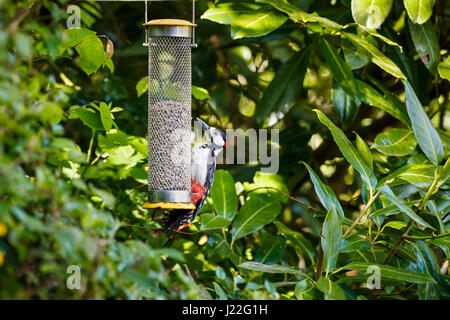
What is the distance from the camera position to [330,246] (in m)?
1.96

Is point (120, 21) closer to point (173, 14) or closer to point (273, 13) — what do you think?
point (173, 14)

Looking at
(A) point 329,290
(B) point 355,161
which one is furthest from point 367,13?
(A) point 329,290

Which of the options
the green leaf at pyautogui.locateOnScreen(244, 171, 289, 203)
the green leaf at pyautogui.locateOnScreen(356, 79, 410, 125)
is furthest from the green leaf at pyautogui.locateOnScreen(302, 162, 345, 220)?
the green leaf at pyautogui.locateOnScreen(244, 171, 289, 203)

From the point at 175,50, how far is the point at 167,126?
0.29m

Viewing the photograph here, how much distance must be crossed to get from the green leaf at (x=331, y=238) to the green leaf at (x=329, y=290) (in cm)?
7

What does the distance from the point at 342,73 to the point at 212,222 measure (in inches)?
31.3

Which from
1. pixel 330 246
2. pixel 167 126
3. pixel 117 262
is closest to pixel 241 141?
pixel 167 126

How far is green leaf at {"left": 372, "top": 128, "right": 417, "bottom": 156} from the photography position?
2576 millimetres

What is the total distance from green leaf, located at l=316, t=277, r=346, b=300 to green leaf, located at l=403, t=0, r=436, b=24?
3.56ft

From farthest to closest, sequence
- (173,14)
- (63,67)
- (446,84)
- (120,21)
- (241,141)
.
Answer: (120,21), (173,14), (241,141), (446,84), (63,67)

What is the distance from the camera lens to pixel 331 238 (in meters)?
1.95

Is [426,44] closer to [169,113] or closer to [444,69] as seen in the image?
[444,69]
